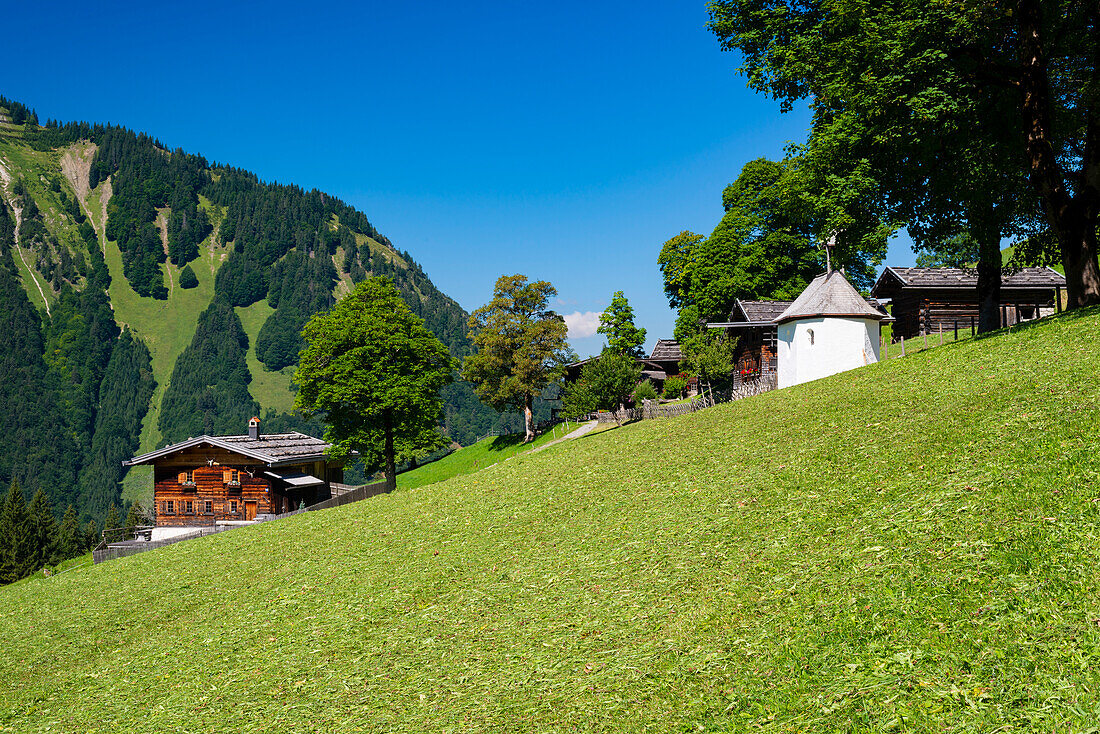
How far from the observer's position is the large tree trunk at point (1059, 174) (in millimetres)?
20859

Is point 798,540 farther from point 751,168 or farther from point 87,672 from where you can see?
point 751,168

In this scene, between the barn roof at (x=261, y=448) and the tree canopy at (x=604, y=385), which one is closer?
the tree canopy at (x=604, y=385)

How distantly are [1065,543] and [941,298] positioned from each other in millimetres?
47376

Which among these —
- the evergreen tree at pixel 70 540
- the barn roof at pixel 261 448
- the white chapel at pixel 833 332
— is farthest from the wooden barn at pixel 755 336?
the evergreen tree at pixel 70 540

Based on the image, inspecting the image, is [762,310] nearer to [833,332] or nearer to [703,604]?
[833,332]

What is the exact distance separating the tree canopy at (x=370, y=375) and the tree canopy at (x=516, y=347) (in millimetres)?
22036

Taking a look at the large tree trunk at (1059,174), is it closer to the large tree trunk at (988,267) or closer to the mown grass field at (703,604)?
the large tree trunk at (988,267)

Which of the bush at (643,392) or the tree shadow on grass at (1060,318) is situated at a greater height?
the tree shadow on grass at (1060,318)

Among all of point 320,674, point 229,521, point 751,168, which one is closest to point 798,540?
point 320,674

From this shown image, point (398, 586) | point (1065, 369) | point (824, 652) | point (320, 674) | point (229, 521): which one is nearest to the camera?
point (824, 652)

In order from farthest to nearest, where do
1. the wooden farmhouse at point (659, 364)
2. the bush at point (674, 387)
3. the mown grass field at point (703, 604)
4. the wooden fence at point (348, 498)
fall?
the wooden farmhouse at point (659, 364), the bush at point (674, 387), the wooden fence at point (348, 498), the mown grass field at point (703, 604)

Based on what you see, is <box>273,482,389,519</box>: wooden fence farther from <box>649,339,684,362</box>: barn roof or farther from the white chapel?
<box>649,339,684,362</box>: barn roof

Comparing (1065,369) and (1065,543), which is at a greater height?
(1065,369)

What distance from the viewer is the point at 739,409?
25.1m
